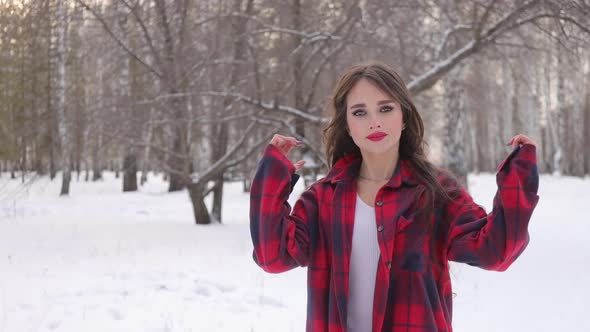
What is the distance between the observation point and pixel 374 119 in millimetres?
1453

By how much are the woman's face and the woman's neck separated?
28mm

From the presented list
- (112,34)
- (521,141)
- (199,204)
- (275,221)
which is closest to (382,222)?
(275,221)

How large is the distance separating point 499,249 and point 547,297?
3.58 metres

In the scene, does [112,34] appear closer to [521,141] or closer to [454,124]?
[521,141]

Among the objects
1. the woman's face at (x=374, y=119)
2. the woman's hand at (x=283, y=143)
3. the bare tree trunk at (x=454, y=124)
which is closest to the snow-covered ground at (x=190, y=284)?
the woman's face at (x=374, y=119)

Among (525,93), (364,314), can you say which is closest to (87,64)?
(364,314)

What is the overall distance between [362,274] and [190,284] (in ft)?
11.5

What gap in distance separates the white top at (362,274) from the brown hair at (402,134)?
0.57ft

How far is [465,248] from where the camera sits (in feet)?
4.37

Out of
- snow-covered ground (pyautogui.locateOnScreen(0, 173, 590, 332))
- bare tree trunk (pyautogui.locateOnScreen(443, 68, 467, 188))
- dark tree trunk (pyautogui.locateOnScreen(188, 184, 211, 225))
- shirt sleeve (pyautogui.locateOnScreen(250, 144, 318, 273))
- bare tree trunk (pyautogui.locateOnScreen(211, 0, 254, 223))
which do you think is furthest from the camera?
bare tree trunk (pyautogui.locateOnScreen(443, 68, 467, 188))

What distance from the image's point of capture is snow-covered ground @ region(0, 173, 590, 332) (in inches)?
144

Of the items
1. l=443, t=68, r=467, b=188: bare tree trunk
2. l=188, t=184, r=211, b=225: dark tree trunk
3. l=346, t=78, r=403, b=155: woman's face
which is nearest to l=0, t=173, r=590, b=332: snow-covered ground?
l=188, t=184, r=211, b=225: dark tree trunk

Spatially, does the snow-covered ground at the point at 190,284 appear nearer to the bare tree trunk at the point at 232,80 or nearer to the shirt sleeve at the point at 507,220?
the bare tree trunk at the point at 232,80

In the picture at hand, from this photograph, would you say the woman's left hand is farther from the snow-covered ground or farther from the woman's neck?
the snow-covered ground
